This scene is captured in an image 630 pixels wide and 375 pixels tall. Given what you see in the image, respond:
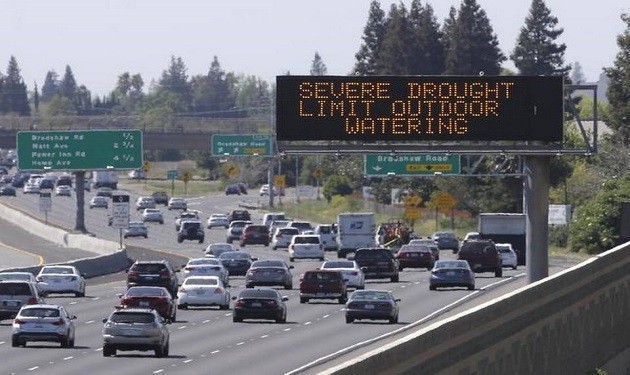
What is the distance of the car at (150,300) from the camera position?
50.4 meters

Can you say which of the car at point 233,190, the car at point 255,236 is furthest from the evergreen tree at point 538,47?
the car at point 255,236

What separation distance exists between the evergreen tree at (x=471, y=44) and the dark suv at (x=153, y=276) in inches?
3200

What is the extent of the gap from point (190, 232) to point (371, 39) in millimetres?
62364

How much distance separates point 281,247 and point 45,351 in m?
61.1

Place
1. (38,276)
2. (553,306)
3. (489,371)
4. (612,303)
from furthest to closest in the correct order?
(38,276) < (612,303) < (553,306) < (489,371)

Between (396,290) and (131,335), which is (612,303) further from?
(396,290)

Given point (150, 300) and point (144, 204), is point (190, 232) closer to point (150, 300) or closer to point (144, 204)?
point (144, 204)

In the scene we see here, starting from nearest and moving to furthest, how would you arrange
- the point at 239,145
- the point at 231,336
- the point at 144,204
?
the point at 231,336 < the point at 239,145 < the point at 144,204

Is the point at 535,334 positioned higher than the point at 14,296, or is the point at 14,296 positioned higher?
the point at 535,334

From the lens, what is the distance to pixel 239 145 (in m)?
112

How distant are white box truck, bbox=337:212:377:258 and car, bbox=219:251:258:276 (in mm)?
16187

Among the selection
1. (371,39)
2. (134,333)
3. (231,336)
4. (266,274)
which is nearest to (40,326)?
(134,333)

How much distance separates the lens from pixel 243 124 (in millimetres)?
154375

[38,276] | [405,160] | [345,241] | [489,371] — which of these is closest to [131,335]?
[489,371]
